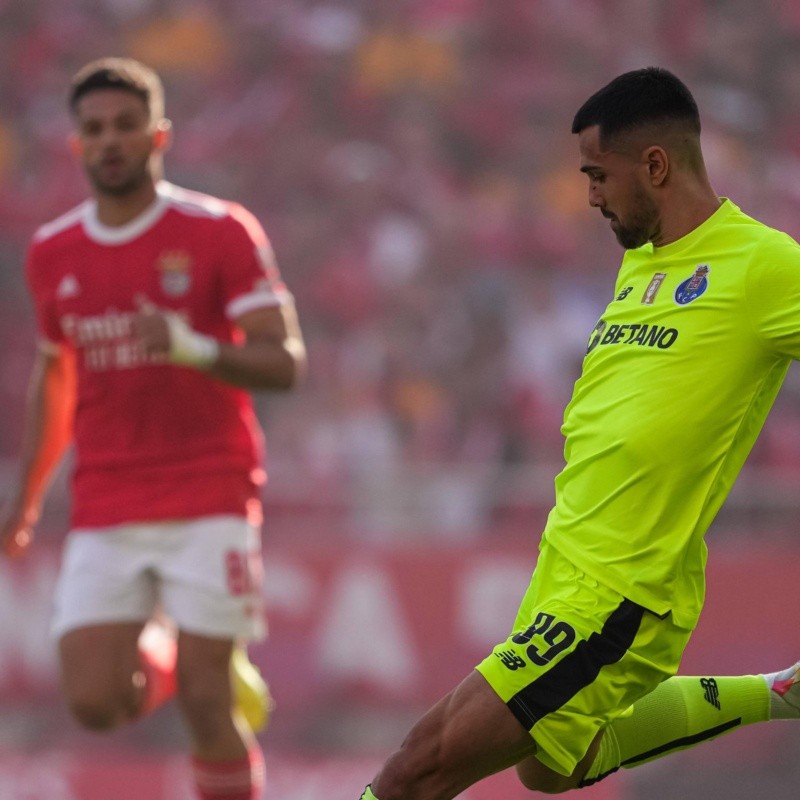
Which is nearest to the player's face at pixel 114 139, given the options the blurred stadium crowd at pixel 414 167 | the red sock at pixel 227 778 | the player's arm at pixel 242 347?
the player's arm at pixel 242 347

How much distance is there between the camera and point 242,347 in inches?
207

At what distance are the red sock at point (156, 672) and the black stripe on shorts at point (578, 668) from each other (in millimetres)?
1850

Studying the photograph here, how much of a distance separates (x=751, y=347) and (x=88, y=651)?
2.67 m

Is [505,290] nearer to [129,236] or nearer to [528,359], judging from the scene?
[528,359]

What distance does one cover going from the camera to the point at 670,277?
4004 millimetres

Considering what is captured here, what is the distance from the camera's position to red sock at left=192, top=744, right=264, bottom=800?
525 centimetres

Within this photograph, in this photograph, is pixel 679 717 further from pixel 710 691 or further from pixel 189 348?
pixel 189 348

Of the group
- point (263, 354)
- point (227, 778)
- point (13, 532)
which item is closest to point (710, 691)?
point (227, 778)

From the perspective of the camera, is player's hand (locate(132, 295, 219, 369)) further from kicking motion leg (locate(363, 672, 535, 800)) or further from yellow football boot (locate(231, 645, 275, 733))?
kicking motion leg (locate(363, 672, 535, 800))

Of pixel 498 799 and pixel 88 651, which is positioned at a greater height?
pixel 88 651

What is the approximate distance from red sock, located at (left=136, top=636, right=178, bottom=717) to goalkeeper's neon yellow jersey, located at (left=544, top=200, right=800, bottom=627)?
201cm

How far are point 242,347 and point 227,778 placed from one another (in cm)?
144

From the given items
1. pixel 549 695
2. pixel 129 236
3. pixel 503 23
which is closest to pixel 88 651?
pixel 129 236

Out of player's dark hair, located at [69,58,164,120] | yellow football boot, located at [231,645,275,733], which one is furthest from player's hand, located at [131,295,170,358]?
yellow football boot, located at [231,645,275,733]
